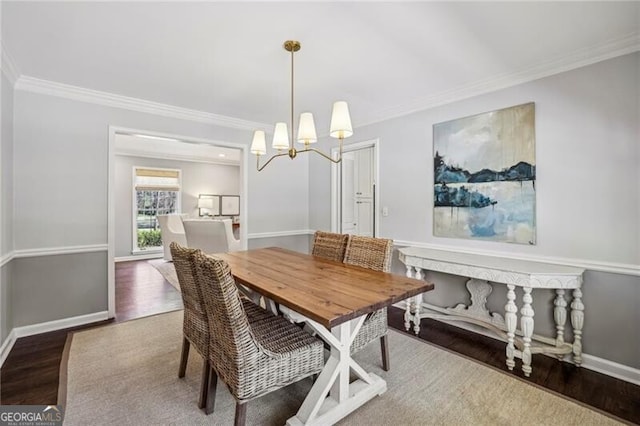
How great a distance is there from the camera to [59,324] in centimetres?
285

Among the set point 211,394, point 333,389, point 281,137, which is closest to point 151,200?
point 281,137

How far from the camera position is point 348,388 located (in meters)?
1.71

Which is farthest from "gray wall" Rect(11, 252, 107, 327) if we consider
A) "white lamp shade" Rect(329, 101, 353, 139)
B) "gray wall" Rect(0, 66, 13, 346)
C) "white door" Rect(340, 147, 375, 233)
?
"white door" Rect(340, 147, 375, 233)

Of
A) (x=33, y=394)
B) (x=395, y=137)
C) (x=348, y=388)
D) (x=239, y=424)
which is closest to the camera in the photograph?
(x=239, y=424)

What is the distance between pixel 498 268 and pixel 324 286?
1.47 meters

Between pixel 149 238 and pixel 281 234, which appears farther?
pixel 149 238

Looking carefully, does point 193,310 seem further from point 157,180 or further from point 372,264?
point 157,180

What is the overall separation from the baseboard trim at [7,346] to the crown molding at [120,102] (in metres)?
2.19

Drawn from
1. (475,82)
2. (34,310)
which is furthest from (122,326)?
(475,82)

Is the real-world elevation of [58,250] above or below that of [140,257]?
above

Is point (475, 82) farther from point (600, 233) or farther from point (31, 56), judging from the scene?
point (31, 56)

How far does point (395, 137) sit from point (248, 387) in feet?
9.69

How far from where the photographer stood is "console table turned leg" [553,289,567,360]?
225cm

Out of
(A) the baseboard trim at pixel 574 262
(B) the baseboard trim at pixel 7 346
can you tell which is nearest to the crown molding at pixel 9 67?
(B) the baseboard trim at pixel 7 346
